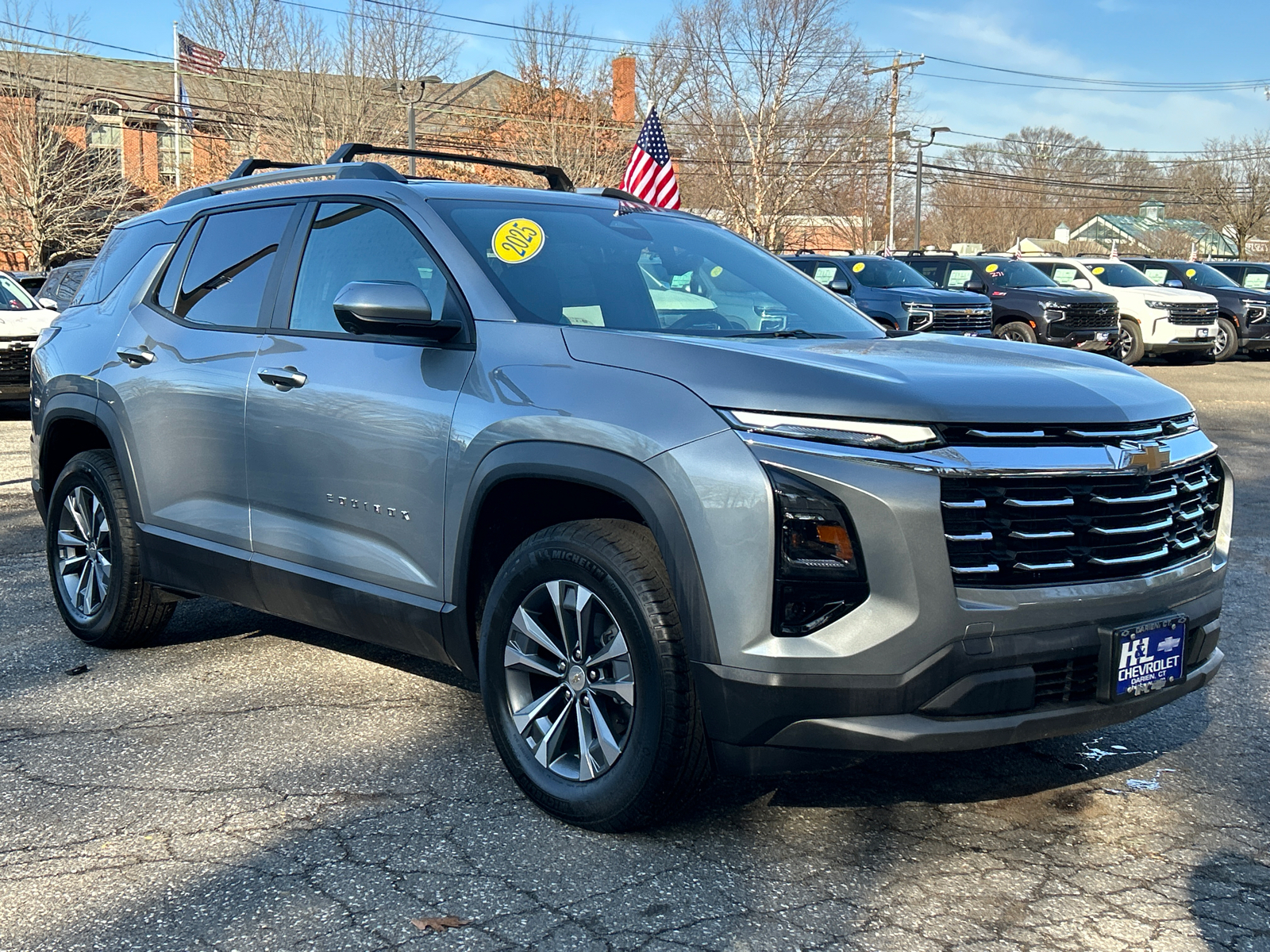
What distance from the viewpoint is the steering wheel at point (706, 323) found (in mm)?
4137

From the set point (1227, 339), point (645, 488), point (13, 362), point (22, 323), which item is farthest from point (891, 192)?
point (645, 488)

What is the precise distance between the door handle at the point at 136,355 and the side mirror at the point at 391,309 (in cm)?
148

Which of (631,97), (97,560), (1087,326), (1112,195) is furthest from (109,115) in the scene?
(1112,195)

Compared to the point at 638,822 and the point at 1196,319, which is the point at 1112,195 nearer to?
the point at 1196,319

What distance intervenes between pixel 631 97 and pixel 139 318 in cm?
3600

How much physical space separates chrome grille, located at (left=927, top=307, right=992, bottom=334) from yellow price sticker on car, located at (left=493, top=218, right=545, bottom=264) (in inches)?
591

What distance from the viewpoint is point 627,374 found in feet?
11.5

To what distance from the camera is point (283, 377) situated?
14.5 ft

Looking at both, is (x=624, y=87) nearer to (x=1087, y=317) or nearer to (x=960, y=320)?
(x=1087, y=317)

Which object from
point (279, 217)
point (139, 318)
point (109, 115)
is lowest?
point (139, 318)

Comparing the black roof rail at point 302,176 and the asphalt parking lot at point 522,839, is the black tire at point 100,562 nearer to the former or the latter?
the asphalt parking lot at point 522,839

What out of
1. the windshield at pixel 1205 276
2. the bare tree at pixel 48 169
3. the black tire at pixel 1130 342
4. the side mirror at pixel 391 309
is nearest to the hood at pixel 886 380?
the side mirror at pixel 391 309

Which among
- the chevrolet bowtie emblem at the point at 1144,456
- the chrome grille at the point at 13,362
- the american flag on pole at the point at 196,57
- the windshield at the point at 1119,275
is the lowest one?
the chrome grille at the point at 13,362

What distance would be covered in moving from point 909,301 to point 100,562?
15.0 meters
